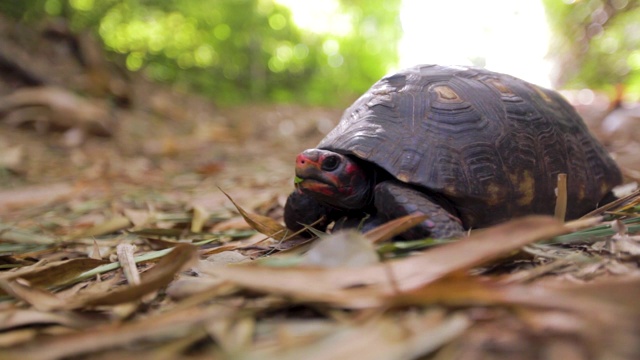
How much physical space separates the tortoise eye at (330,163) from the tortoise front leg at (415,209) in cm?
17

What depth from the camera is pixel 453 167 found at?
1681 millimetres

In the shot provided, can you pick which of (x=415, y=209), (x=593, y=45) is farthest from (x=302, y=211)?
(x=593, y=45)

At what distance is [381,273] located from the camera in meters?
1.08

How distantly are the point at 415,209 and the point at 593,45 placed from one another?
10445 mm

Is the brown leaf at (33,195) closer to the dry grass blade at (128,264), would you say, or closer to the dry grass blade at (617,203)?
the dry grass blade at (128,264)

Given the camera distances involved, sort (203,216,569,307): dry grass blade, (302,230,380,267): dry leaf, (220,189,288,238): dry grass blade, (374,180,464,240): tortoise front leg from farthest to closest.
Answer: (220,189,288,238): dry grass blade → (374,180,464,240): tortoise front leg → (302,230,380,267): dry leaf → (203,216,569,307): dry grass blade

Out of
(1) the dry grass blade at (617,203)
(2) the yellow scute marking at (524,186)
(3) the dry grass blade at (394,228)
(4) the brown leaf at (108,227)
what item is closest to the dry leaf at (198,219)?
(4) the brown leaf at (108,227)

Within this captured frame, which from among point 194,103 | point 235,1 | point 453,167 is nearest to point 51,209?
point 453,167

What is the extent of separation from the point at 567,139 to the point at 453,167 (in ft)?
2.32

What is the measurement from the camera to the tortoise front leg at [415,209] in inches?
58.5

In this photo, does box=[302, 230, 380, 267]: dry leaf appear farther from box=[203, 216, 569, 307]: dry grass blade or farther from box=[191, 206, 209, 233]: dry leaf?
box=[191, 206, 209, 233]: dry leaf

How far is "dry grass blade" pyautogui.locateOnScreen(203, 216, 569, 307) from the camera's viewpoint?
0.99 metres

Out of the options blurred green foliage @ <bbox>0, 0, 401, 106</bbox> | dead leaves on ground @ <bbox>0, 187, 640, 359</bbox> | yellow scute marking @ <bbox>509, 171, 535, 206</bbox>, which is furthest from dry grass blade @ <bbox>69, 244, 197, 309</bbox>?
blurred green foliage @ <bbox>0, 0, 401, 106</bbox>

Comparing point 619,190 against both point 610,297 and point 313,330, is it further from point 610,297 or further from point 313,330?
point 313,330
